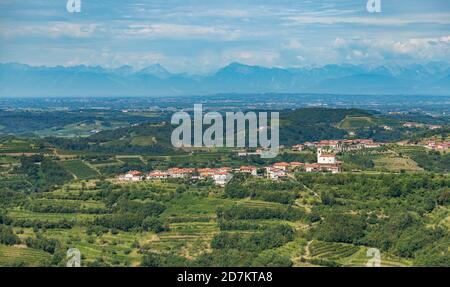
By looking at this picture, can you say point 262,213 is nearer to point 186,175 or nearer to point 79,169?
point 186,175

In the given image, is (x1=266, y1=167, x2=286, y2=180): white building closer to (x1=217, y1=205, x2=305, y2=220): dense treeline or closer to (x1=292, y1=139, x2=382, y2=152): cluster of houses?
(x1=217, y1=205, x2=305, y2=220): dense treeline

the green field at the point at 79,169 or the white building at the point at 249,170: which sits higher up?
the white building at the point at 249,170

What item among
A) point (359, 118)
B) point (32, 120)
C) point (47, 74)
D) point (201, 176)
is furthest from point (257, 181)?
point (47, 74)

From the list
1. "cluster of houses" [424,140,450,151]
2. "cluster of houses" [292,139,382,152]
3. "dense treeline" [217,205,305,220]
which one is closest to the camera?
"dense treeline" [217,205,305,220]

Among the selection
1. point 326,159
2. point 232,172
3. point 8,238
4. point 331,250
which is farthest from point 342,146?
point 8,238

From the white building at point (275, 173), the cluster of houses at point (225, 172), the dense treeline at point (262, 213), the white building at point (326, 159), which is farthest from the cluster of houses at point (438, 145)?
Answer: the dense treeline at point (262, 213)

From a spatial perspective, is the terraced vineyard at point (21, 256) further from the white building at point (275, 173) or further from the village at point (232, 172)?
the white building at point (275, 173)

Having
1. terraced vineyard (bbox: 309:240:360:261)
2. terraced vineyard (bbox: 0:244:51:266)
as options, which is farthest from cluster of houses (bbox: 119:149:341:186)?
terraced vineyard (bbox: 0:244:51:266)

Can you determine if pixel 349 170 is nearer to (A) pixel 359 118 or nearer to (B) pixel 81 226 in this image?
(B) pixel 81 226
